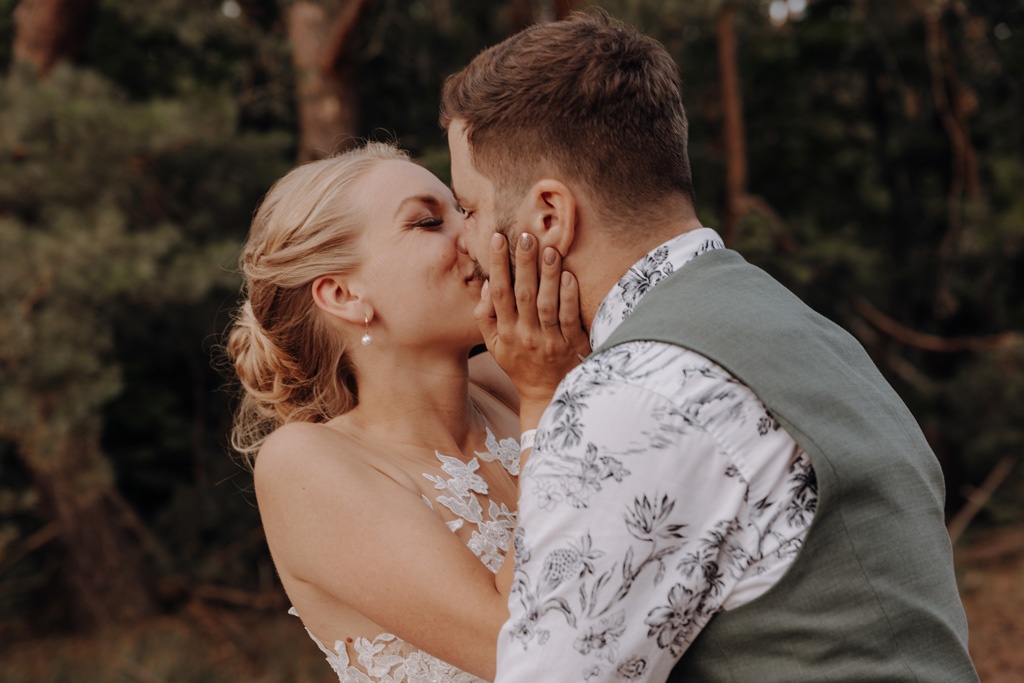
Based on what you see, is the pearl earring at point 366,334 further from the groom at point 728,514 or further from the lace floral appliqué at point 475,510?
the groom at point 728,514

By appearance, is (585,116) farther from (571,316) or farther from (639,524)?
(639,524)

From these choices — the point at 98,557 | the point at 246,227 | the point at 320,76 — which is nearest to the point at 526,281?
the point at 320,76

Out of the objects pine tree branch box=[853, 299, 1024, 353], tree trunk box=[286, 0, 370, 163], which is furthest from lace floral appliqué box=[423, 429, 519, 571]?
pine tree branch box=[853, 299, 1024, 353]

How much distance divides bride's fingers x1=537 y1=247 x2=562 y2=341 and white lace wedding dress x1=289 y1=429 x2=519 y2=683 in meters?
0.59

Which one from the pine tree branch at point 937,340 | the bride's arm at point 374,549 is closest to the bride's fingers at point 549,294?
the bride's arm at point 374,549

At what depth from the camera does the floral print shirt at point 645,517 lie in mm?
1415

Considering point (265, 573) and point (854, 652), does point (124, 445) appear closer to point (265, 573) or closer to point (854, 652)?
point (265, 573)

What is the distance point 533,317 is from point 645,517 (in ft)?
2.15

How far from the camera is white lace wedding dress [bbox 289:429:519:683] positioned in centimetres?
226

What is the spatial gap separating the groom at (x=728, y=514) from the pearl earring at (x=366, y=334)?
1.05m

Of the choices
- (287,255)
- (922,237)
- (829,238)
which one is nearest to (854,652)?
(287,255)

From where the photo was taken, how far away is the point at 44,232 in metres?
4.97

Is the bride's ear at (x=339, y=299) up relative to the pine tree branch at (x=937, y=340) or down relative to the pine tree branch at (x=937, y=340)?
up

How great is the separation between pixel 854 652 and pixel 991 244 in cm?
694
